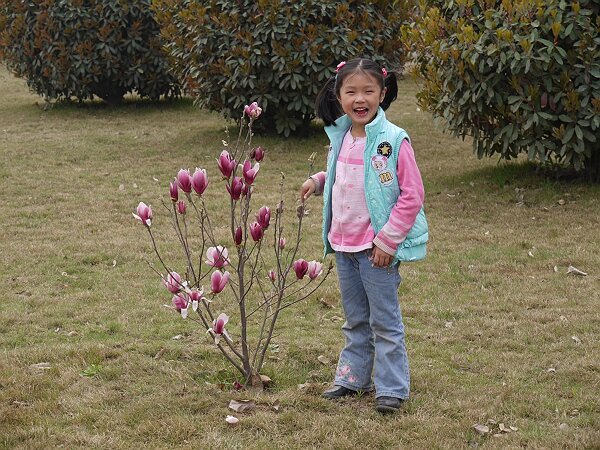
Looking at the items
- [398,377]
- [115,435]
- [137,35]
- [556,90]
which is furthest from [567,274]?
[137,35]

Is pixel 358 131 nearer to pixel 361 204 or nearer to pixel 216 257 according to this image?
pixel 361 204

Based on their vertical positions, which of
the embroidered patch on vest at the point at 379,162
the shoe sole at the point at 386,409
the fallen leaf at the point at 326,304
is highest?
the embroidered patch on vest at the point at 379,162

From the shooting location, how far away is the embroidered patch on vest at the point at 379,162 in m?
3.84

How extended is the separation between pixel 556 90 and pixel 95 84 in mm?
7677

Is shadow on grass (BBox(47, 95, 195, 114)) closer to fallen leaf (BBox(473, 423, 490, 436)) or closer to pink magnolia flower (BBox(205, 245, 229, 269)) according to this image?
pink magnolia flower (BBox(205, 245, 229, 269))

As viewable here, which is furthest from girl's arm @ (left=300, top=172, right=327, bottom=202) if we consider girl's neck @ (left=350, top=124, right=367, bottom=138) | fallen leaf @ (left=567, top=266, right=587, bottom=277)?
fallen leaf @ (left=567, top=266, right=587, bottom=277)

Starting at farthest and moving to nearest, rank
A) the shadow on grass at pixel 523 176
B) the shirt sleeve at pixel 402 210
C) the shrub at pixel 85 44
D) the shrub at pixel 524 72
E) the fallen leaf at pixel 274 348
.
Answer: the shrub at pixel 85 44 < the shadow on grass at pixel 523 176 < the shrub at pixel 524 72 < the fallen leaf at pixel 274 348 < the shirt sleeve at pixel 402 210

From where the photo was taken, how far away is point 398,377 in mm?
4035

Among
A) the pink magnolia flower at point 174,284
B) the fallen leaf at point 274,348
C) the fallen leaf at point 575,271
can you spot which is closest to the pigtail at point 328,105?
the pink magnolia flower at point 174,284

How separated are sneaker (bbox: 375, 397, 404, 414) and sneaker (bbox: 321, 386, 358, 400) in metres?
0.21

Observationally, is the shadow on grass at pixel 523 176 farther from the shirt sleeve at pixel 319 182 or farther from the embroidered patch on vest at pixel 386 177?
the embroidered patch on vest at pixel 386 177

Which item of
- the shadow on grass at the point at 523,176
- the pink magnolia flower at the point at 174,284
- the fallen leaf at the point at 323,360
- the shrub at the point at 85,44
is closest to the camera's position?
the pink magnolia flower at the point at 174,284

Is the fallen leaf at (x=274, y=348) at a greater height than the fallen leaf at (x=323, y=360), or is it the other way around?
the fallen leaf at (x=323, y=360)

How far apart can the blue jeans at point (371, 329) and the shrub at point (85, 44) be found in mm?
9251
